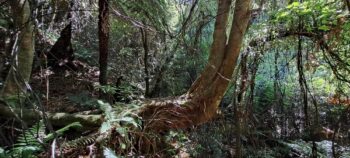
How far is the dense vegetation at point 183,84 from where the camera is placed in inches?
167

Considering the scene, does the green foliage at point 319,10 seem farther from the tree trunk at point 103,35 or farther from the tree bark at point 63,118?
the tree trunk at point 103,35

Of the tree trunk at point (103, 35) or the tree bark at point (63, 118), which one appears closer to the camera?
the tree bark at point (63, 118)

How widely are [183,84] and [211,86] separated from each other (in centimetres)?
334

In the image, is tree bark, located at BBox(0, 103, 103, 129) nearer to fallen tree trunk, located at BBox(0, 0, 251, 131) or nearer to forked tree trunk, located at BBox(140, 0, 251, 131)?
fallen tree trunk, located at BBox(0, 0, 251, 131)

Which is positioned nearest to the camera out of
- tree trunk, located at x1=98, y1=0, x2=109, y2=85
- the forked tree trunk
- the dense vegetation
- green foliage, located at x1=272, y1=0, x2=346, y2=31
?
green foliage, located at x1=272, y1=0, x2=346, y2=31

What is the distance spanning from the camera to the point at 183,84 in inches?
324

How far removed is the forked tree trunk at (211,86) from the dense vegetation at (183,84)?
0.01 metres

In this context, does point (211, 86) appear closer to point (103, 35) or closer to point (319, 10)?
point (319, 10)

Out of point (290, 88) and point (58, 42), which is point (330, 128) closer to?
point (290, 88)

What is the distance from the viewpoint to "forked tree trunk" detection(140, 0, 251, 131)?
15.7ft

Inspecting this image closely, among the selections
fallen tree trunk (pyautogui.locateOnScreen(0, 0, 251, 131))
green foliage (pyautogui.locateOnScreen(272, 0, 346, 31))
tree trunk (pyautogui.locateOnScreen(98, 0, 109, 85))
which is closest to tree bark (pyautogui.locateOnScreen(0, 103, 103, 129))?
fallen tree trunk (pyautogui.locateOnScreen(0, 0, 251, 131))

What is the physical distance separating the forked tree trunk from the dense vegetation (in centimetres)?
1

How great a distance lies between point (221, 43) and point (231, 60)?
0.83ft

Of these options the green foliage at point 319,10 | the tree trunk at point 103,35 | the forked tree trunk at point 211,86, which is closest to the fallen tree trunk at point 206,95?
the forked tree trunk at point 211,86
